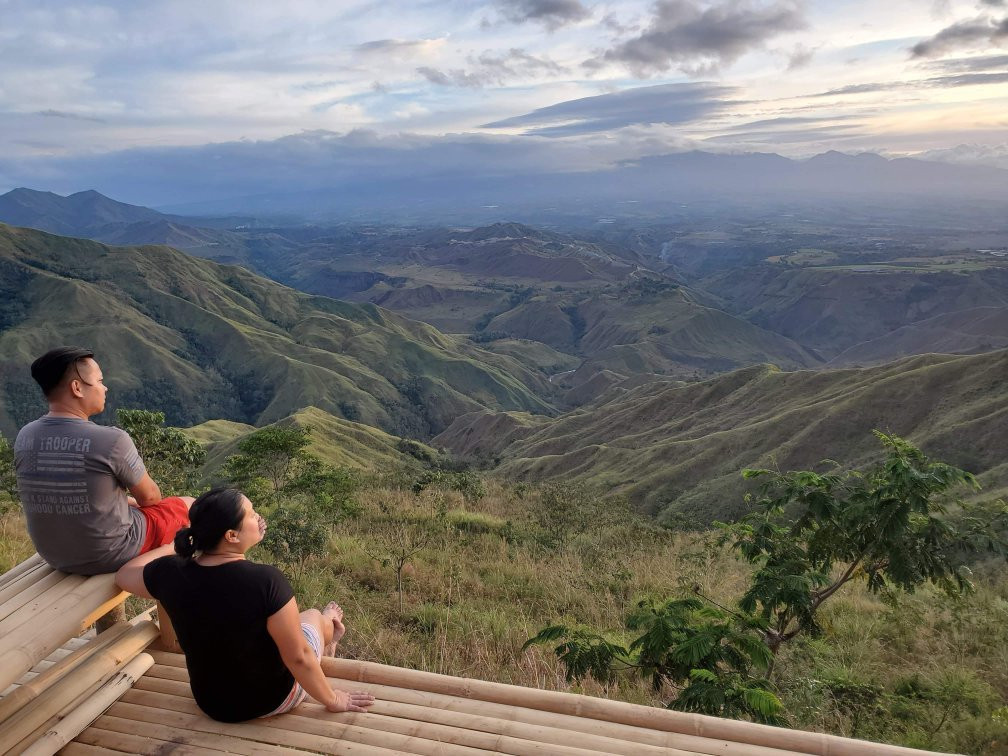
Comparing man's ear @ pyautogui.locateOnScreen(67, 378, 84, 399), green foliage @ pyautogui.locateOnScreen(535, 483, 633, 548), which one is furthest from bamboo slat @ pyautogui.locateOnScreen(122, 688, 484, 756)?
green foliage @ pyautogui.locateOnScreen(535, 483, 633, 548)

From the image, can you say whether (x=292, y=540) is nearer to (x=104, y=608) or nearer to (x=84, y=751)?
(x=104, y=608)

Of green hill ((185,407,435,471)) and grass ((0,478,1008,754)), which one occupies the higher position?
grass ((0,478,1008,754))

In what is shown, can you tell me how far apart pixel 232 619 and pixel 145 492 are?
1.62 metres

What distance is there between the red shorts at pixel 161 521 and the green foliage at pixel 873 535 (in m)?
4.51

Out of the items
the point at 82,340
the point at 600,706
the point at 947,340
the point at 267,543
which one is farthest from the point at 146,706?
the point at 947,340

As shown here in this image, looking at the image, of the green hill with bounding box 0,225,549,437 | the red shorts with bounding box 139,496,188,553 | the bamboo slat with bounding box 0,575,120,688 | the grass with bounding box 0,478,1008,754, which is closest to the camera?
the bamboo slat with bounding box 0,575,120,688

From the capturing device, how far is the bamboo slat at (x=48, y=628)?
11.1 feet

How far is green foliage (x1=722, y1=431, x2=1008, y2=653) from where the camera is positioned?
4730 millimetres

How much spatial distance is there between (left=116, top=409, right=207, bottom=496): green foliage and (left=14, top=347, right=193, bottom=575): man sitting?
30.5 ft

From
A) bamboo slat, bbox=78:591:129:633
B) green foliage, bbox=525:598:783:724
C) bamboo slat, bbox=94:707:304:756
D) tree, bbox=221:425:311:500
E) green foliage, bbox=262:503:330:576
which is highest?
bamboo slat, bbox=78:591:129:633

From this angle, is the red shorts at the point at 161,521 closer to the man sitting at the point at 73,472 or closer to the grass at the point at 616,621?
the man sitting at the point at 73,472

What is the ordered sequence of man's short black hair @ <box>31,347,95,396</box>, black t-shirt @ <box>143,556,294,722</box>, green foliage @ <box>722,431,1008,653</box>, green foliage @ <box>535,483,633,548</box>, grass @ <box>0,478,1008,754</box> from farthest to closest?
1. green foliage @ <box>535,483,633,548</box>
2. grass @ <box>0,478,1008,754</box>
3. green foliage @ <box>722,431,1008,653</box>
4. man's short black hair @ <box>31,347,95,396</box>
5. black t-shirt @ <box>143,556,294,722</box>

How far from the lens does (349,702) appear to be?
3727mm

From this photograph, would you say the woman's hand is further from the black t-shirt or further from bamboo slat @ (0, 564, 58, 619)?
bamboo slat @ (0, 564, 58, 619)
